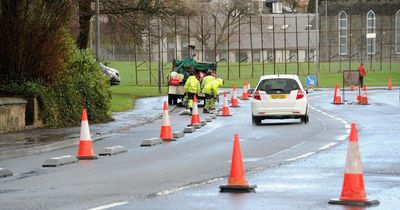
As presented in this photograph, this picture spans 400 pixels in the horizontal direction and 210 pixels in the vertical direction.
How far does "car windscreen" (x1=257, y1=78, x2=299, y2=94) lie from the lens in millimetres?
28358

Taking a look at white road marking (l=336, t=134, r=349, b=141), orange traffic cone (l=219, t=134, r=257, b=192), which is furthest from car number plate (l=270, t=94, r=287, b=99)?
orange traffic cone (l=219, t=134, r=257, b=192)

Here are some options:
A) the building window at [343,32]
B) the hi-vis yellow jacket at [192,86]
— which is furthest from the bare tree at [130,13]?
the building window at [343,32]

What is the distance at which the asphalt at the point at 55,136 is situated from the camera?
20109 millimetres

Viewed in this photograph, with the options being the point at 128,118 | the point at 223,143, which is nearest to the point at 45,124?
the point at 128,118

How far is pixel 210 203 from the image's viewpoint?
11.0m

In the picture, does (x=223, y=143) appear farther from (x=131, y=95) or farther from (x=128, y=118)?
(x=131, y=95)

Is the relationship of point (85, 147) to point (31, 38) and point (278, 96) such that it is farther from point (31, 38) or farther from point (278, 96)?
point (278, 96)

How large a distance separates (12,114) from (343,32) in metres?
92.5

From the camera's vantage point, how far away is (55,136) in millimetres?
23641

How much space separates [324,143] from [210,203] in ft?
31.8

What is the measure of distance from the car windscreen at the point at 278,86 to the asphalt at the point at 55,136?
4182 millimetres

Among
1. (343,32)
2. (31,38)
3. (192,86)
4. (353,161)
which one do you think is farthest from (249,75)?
(353,161)

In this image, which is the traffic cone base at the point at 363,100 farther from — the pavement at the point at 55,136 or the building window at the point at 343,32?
the building window at the point at 343,32

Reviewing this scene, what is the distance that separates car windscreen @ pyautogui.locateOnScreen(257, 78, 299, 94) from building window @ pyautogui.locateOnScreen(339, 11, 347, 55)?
81.1m
